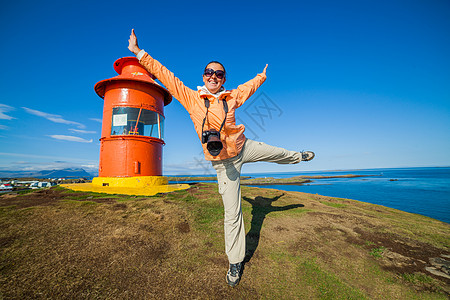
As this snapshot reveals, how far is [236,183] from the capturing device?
10.2 ft

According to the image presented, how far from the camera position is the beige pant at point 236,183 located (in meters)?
2.83

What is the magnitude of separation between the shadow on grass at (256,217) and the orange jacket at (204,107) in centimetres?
201

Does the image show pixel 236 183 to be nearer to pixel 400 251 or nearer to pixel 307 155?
pixel 307 155

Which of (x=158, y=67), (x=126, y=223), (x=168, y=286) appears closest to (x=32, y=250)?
(x=126, y=223)

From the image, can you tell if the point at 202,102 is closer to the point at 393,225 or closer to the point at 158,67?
the point at 158,67

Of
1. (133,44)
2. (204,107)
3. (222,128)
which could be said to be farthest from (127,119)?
(222,128)

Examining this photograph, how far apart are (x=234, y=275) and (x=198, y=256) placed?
2.84 ft

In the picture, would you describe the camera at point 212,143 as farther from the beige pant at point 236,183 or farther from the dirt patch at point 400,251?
the dirt patch at point 400,251

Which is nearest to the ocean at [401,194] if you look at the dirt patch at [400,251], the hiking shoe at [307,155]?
the dirt patch at [400,251]

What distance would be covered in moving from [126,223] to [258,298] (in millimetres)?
3417

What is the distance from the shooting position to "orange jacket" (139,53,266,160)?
9.09 ft

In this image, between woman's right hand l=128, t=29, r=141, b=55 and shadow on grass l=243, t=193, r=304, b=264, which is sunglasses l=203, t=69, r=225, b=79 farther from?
shadow on grass l=243, t=193, r=304, b=264

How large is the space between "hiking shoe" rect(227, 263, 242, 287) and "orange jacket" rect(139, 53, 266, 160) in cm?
168

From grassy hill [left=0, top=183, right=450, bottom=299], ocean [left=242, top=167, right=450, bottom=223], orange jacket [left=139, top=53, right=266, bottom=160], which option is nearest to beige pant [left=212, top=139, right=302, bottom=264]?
orange jacket [left=139, top=53, right=266, bottom=160]
